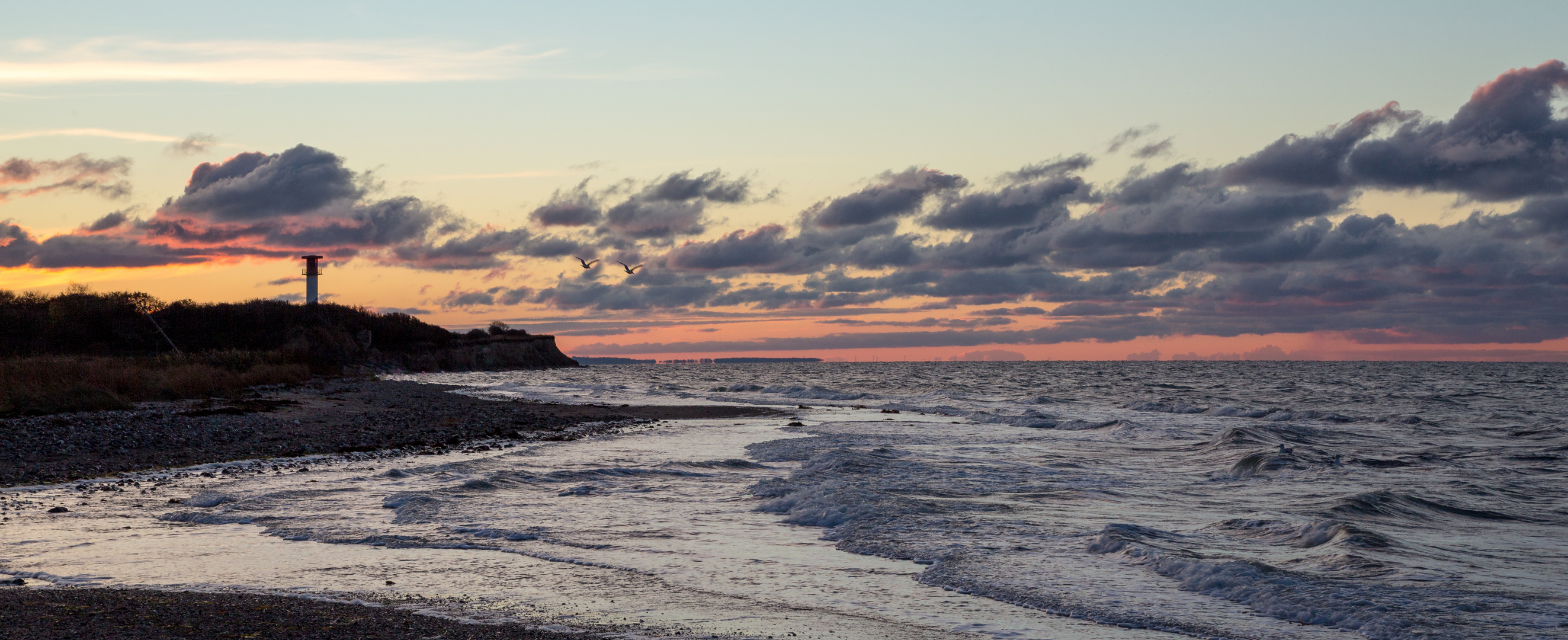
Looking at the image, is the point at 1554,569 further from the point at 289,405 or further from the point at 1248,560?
the point at 289,405

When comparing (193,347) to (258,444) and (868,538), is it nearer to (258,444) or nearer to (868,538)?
(258,444)

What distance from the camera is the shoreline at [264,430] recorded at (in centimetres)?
1784

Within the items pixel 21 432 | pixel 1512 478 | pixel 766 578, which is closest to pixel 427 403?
pixel 21 432

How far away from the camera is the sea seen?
863 centimetres

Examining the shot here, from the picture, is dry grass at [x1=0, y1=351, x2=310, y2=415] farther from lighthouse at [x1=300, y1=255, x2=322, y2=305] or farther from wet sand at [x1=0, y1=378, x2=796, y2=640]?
lighthouse at [x1=300, y1=255, x2=322, y2=305]

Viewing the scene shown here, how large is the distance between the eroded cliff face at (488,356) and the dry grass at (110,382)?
258 feet

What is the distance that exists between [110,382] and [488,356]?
12113 cm

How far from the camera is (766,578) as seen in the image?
9.90 metres

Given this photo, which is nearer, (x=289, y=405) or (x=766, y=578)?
(x=766, y=578)

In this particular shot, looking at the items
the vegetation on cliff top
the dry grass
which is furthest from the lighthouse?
the dry grass

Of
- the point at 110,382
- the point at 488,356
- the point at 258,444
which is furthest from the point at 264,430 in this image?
the point at 488,356

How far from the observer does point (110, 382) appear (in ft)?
95.7

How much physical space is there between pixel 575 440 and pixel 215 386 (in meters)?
16.5

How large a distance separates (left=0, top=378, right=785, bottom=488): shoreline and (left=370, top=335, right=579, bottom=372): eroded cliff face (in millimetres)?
87500
